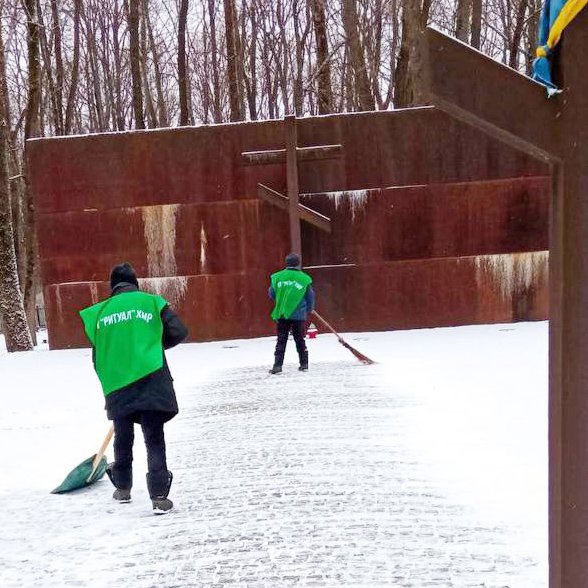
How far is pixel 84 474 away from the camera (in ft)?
13.7

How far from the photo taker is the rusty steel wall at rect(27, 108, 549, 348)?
10.1 metres

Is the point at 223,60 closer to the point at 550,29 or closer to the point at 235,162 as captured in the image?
the point at 235,162

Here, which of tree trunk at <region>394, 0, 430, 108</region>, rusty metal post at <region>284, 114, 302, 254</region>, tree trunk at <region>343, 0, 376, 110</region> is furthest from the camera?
tree trunk at <region>343, 0, 376, 110</region>

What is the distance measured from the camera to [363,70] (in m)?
17.2

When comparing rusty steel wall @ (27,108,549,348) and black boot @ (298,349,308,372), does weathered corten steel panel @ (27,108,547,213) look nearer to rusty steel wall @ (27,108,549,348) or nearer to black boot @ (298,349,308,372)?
rusty steel wall @ (27,108,549,348)

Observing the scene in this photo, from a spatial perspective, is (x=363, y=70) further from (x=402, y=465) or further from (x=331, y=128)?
(x=402, y=465)

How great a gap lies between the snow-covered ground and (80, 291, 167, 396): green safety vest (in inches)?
33.0

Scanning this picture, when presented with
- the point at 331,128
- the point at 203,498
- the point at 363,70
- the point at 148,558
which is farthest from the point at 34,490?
the point at 363,70

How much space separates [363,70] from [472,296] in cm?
934

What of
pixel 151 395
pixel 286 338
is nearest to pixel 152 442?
pixel 151 395

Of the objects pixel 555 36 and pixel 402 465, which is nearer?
pixel 555 36

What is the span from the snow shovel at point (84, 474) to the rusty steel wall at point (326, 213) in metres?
6.20

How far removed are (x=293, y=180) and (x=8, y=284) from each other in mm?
5906

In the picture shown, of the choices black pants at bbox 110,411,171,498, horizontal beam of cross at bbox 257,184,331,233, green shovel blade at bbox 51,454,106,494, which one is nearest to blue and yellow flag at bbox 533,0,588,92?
black pants at bbox 110,411,171,498
